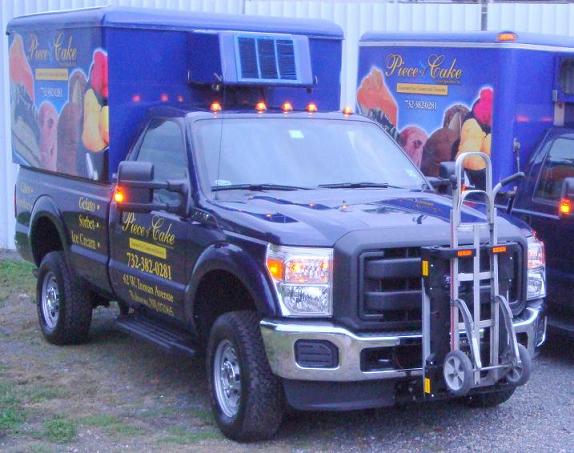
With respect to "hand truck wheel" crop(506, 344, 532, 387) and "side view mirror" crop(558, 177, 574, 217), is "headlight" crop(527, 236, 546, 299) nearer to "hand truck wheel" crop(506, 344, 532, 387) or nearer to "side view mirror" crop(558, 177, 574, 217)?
"hand truck wheel" crop(506, 344, 532, 387)

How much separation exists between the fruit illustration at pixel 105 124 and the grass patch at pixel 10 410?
1.94m

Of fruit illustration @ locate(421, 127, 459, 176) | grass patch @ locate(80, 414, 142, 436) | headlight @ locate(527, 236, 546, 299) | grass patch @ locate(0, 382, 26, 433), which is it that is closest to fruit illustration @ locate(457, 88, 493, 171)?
fruit illustration @ locate(421, 127, 459, 176)

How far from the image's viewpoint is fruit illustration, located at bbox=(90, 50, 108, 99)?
8008 mm

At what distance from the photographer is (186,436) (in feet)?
21.5

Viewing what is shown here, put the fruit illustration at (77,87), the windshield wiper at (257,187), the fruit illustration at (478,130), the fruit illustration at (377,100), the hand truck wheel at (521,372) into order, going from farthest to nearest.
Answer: the fruit illustration at (377,100)
the fruit illustration at (478,130)
the fruit illustration at (77,87)
the windshield wiper at (257,187)
the hand truck wheel at (521,372)

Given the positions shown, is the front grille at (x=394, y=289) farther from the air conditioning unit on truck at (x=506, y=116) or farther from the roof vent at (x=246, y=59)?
the roof vent at (x=246, y=59)

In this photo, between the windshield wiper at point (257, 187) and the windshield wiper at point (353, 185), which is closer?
the windshield wiper at point (257, 187)

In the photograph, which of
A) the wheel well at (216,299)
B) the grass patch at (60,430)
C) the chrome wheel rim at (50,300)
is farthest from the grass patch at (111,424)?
the chrome wheel rim at (50,300)

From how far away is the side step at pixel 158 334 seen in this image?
23.4 feet

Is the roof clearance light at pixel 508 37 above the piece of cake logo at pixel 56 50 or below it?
above

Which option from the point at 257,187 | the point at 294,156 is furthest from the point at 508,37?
the point at 257,187

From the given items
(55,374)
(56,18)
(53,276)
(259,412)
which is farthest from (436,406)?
(56,18)

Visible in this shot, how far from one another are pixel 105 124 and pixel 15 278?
4684mm

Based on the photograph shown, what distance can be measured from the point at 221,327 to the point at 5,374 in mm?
2509
